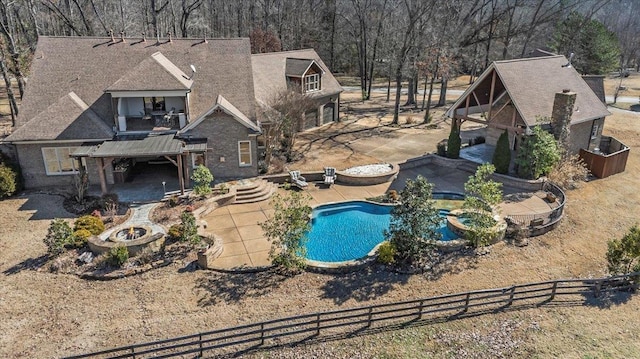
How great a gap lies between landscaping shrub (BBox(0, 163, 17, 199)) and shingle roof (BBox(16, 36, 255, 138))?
287 centimetres

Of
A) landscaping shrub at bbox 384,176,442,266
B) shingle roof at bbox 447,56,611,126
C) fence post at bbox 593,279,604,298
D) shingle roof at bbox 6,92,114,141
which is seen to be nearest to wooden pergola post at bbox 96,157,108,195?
shingle roof at bbox 6,92,114,141

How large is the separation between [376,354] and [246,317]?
4.69 meters

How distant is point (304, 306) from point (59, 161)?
701 inches

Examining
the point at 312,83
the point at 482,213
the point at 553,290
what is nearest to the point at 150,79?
the point at 312,83

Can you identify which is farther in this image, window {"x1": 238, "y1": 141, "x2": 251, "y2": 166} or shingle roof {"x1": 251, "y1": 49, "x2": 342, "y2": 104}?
shingle roof {"x1": 251, "y1": 49, "x2": 342, "y2": 104}

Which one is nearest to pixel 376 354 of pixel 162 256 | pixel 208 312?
pixel 208 312

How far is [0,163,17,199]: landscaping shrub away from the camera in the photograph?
23.0m

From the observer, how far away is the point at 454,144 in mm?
30594

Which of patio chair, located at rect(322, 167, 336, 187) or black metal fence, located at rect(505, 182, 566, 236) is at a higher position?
patio chair, located at rect(322, 167, 336, 187)

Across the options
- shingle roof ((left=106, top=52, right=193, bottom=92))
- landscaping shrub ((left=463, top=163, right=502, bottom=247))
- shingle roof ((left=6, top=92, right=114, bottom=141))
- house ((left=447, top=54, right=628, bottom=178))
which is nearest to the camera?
landscaping shrub ((left=463, top=163, right=502, bottom=247))

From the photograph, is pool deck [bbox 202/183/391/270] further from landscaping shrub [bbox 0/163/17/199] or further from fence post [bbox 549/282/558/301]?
fence post [bbox 549/282/558/301]

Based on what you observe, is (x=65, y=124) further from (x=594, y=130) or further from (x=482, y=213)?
(x=594, y=130)

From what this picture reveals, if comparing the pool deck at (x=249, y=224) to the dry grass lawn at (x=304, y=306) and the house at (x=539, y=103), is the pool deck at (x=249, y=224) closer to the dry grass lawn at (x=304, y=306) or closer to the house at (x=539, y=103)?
the dry grass lawn at (x=304, y=306)

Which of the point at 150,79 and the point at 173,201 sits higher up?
the point at 150,79
